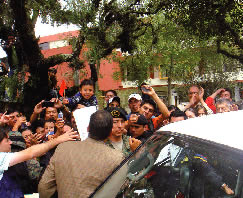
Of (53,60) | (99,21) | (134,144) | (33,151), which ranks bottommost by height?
(134,144)

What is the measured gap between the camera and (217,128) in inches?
53.2

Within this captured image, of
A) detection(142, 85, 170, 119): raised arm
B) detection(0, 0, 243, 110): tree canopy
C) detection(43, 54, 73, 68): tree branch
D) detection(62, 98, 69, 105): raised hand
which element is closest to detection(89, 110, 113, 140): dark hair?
detection(142, 85, 170, 119): raised arm

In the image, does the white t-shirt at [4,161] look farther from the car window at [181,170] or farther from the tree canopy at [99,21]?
the tree canopy at [99,21]

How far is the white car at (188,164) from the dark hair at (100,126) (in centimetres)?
41

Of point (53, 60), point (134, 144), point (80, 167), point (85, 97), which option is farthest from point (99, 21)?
point (80, 167)

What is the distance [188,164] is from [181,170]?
2.9 inches

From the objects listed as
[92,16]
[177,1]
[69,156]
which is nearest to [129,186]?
[69,156]

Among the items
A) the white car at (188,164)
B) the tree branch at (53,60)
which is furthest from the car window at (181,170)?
the tree branch at (53,60)

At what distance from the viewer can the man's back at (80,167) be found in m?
1.98

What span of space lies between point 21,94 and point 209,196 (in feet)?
31.4

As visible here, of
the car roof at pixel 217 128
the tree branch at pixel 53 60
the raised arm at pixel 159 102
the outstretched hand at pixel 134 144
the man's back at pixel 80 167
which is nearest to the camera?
the car roof at pixel 217 128

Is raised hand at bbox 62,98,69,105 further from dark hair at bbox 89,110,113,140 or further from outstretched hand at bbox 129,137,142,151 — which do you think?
dark hair at bbox 89,110,113,140

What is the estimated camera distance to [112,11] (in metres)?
11.2

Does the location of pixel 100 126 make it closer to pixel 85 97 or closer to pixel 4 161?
pixel 4 161
